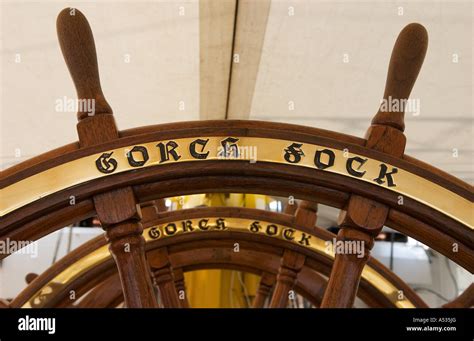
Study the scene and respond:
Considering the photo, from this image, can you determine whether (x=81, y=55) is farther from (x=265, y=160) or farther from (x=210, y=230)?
(x=210, y=230)

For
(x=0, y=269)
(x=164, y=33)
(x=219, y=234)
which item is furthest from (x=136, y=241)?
(x=0, y=269)

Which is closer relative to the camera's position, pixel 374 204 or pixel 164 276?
pixel 374 204

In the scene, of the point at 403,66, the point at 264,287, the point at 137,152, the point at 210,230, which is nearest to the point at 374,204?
the point at 403,66

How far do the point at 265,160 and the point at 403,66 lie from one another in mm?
171

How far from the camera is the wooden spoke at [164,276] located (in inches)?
52.7

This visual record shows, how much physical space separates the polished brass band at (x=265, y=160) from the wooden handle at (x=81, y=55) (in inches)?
2.2

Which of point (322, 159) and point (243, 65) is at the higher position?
point (243, 65)

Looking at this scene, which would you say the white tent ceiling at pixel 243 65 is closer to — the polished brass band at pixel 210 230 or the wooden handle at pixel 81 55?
the polished brass band at pixel 210 230

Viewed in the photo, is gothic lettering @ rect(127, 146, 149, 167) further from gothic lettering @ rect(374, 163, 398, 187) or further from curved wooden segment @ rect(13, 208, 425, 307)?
curved wooden segment @ rect(13, 208, 425, 307)

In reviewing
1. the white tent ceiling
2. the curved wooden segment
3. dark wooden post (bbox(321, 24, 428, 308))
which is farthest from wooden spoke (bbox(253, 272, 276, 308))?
dark wooden post (bbox(321, 24, 428, 308))

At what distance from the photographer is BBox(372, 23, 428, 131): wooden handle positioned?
0.65 meters

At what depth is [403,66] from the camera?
2.19 ft

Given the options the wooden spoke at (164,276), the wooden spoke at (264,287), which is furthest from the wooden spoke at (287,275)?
the wooden spoke at (264,287)
